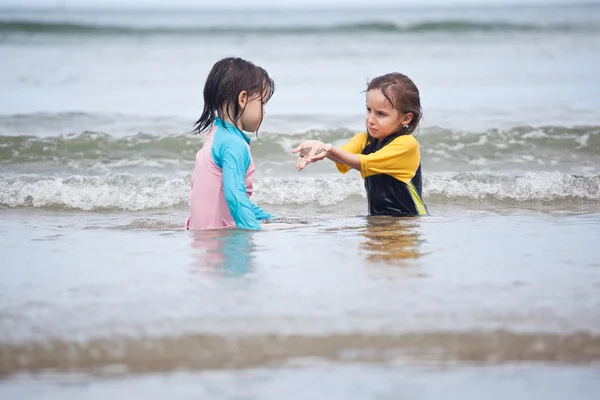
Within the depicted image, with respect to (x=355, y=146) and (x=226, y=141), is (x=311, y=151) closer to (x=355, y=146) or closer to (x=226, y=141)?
(x=226, y=141)

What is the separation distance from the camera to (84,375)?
2748 mm

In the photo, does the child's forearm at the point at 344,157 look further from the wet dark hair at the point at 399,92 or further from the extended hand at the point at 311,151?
the wet dark hair at the point at 399,92

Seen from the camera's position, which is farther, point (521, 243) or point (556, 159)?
point (556, 159)

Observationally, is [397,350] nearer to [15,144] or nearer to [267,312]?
[267,312]

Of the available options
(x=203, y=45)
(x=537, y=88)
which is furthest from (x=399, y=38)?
(x=537, y=88)

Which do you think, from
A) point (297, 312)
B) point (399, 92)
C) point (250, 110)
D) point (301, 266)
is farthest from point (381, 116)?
point (297, 312)

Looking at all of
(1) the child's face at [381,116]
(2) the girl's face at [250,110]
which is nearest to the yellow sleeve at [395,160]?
(1) the child's face at [381,116]

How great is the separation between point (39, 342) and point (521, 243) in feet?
8.69

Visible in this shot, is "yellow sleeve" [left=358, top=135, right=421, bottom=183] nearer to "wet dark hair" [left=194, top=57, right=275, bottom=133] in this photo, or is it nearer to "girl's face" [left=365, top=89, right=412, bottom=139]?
"girl's face" [left=365, top=89, right=412, bottom=139]

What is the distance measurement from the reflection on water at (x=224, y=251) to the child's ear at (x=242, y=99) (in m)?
0.75

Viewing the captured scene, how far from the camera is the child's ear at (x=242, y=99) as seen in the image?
4992 millimetres

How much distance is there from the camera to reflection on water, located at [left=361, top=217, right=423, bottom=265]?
4184 mm

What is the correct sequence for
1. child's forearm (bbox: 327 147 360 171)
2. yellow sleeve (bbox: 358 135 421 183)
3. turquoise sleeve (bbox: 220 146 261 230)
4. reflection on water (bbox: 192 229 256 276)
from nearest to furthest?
reflection on water (bbox: 192 229 256 276)
turquoise sleeve (bbox: 220 146 261 230)
child's forearm (bbox: 327 147 360 171)
yellow sleeve (bbox: 358 135 421 183)

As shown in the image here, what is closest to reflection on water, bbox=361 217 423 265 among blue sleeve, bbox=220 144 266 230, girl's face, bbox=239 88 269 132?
blue sleeve, bbox=220 144 266 230
